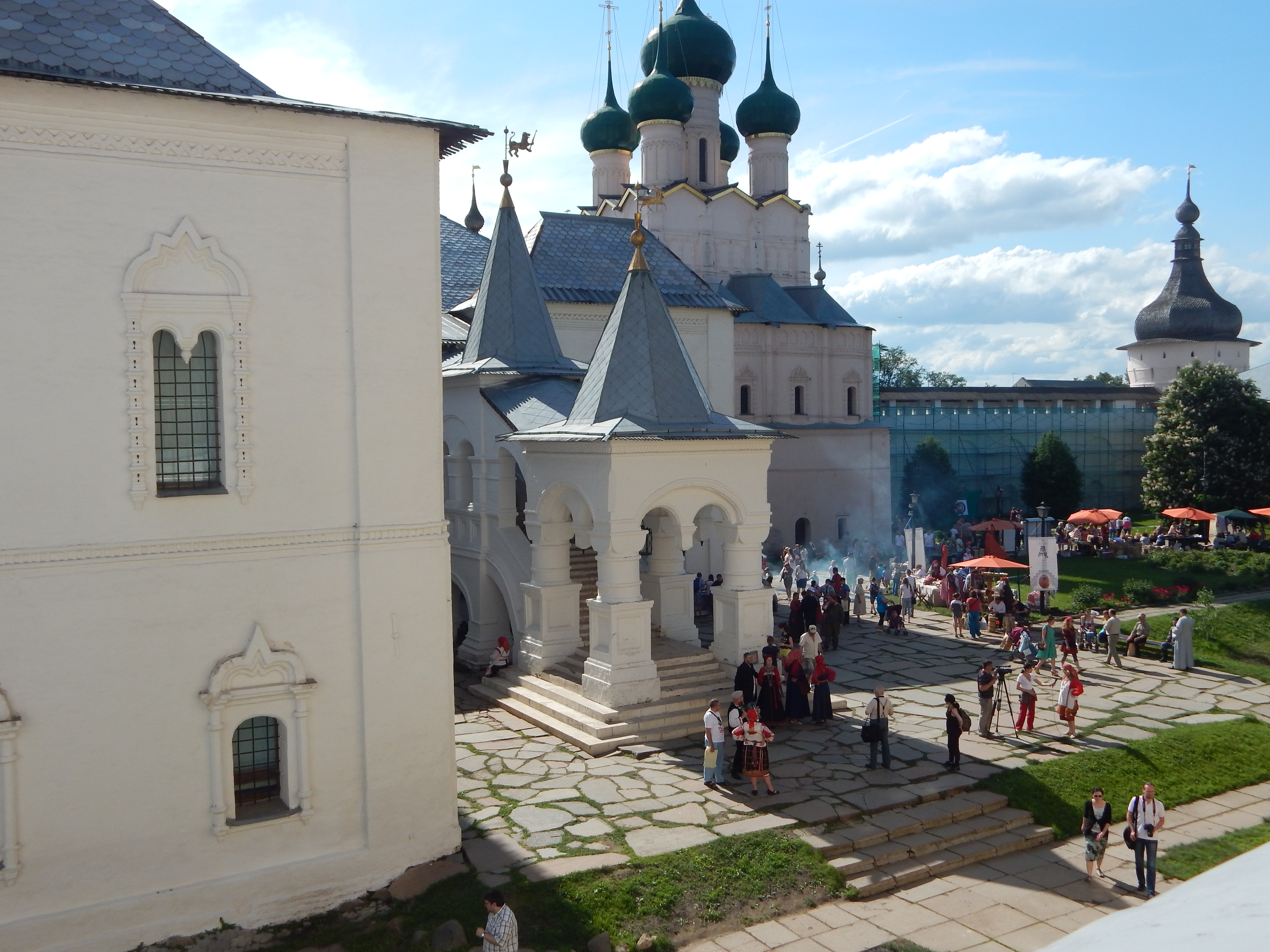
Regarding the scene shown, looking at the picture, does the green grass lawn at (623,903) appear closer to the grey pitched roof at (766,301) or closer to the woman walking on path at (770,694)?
the woman walking on path at (770,694)

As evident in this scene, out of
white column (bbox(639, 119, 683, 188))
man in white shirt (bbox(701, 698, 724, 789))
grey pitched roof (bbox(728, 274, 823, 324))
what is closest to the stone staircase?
man in white shirt (bbox(701, 698, 724, 789))

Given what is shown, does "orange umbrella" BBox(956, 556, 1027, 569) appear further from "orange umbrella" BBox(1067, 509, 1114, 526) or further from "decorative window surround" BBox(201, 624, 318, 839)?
"decorative window surround" BBox(201, 624, 318, 839)

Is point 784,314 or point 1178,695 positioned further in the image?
point 784,314

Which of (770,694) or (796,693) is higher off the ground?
(770,694)

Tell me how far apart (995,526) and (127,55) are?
2505cm

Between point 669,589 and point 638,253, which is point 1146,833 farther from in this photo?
point 638,253

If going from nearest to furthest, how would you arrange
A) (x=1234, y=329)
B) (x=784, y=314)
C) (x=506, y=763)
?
1. (x=506, y=763)
2. (x=784, y=314)
3. (x=1234, y=329)

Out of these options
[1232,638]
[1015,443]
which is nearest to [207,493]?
[1232,638]

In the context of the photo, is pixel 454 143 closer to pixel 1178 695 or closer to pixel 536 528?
pixel 536 528

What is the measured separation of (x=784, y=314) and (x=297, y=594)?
2725cm

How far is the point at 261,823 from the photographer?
9.16 m

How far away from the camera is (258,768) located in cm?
954

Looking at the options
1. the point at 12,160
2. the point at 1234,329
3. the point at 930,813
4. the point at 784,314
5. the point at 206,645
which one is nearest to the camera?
the point at 12,160

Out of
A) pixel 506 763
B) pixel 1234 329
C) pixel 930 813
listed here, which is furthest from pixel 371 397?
pixel 1234 329
